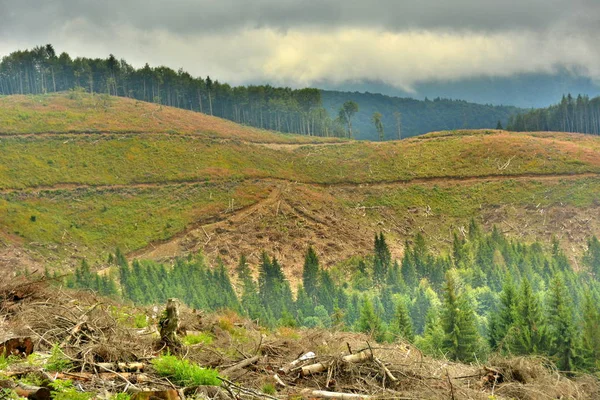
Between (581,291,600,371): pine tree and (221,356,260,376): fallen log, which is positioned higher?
(221,356,260,376): fallen log

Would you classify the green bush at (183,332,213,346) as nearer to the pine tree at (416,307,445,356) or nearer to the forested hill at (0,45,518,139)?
the pine tree at (416,307,445,356)

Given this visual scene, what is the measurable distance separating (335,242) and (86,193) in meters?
41.6

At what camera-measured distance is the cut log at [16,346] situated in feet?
26.3

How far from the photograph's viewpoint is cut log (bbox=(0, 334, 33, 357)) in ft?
26.3

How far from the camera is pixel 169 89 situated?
510 ft

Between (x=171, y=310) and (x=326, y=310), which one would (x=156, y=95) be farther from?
(x=171, y=310)

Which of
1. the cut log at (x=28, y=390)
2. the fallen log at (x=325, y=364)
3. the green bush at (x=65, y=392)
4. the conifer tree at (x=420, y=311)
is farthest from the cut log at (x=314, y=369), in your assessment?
the conifer tree at (x=420, y=311)

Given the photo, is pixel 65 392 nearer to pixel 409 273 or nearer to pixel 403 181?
pixel 409 273

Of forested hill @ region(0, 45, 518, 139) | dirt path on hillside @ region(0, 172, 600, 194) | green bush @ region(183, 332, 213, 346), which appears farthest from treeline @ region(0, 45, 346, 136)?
green bush @ region(183, 332, 213, 346)

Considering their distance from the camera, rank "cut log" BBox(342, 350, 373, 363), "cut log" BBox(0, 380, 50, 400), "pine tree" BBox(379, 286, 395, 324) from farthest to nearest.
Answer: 1. "pine tree" BBox(379, 286, 395, 324)
2. "cut log" BBox(342, 350, 373, 363)
3. "cut log" BBox(0, 380, 50, 400)

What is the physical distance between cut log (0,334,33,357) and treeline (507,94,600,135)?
581 feet

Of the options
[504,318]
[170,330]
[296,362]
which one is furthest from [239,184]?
[296,362]

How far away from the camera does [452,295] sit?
1501 inches

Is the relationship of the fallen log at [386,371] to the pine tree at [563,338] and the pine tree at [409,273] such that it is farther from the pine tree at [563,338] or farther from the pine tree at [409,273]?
the pine tree at [409,273]
